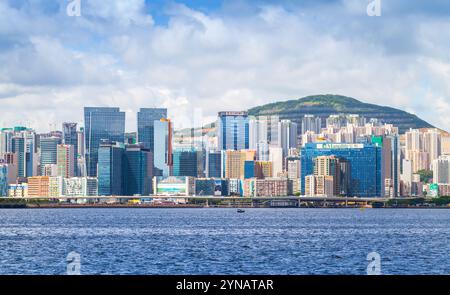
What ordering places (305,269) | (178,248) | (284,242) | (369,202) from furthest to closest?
1. (369,202)
2. (284,242)
3. (178,248)
4. (305,269)

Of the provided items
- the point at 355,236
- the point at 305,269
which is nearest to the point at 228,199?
the point at 355,236

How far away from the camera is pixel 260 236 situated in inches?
2370

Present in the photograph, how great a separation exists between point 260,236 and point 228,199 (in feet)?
448

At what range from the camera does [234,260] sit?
39969 mm
